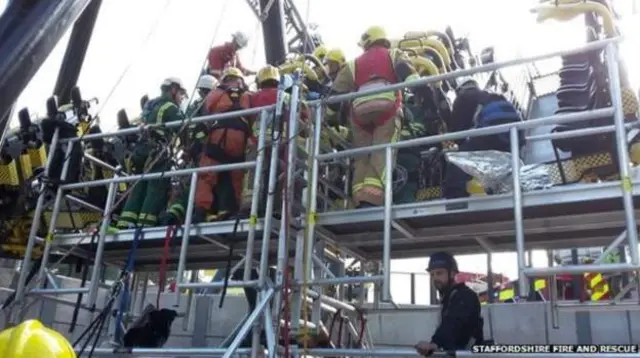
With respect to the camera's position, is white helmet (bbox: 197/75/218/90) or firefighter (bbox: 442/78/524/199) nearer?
firefighter (bbox: 442/78/524/199)

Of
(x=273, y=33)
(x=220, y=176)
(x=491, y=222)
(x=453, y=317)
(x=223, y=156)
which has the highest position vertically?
(x=273, y=33)

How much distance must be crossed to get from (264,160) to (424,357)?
7.39 ft

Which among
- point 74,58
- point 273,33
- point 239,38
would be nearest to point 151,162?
point 239,38

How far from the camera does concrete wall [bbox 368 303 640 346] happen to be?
23.4 feet

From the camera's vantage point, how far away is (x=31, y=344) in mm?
3309

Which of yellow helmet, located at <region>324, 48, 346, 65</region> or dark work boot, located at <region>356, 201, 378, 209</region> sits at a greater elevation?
yellow helmet, located at <region>324, 48, 346, 65</region>

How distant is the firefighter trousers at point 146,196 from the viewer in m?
7.01

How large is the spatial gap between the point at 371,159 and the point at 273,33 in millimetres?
7812

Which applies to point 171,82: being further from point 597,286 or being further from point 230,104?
point 597,286

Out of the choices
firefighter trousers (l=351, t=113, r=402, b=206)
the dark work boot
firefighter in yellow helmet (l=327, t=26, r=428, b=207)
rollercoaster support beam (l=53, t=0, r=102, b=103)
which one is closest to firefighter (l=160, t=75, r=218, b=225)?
firefighter in yellow helmet (l=327, t=26, r=428, b=207)

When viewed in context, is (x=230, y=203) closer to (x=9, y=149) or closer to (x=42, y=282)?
(x=42, y=282)

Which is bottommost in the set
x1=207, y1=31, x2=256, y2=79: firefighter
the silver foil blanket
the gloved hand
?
the gloved hand

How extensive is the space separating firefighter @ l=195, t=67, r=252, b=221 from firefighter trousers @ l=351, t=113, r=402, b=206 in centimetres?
118

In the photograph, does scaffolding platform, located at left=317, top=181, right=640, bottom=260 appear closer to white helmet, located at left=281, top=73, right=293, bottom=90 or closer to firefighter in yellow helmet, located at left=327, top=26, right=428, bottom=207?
firefighter in yellow helmet, located at left=327, top=26, right=428, bottom=207
